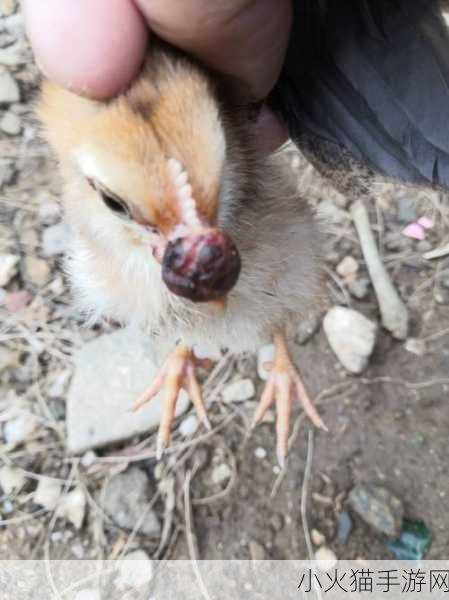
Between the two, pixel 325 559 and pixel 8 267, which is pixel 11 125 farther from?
pixel 325 559

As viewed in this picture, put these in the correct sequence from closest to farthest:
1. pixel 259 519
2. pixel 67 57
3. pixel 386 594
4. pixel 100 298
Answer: pixel 67 57
pixel 100 298
pixel 386 594
pixel 259 519

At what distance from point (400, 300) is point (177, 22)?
1.35 m

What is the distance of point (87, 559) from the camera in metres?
1.92

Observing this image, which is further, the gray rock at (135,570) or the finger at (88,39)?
the gray rock at (135,570)

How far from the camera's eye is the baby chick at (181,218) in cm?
97

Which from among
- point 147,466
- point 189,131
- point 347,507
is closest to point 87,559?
point 147,466

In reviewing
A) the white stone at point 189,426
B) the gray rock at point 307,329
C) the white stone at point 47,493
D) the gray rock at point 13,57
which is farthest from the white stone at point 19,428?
the gray rock at point 13,57

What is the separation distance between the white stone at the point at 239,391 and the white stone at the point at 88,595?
0.63 metres

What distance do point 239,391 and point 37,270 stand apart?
77cm

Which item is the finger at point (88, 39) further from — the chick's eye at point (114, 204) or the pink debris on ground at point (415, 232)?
the pink debris on ground at point (415, 232)

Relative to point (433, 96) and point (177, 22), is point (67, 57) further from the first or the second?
point (433, 96)

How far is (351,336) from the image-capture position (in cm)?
210

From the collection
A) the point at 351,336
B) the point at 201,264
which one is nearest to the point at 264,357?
the point at 351,336

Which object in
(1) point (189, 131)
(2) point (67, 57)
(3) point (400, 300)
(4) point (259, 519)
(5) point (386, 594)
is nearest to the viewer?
(1) point (189, 131)
